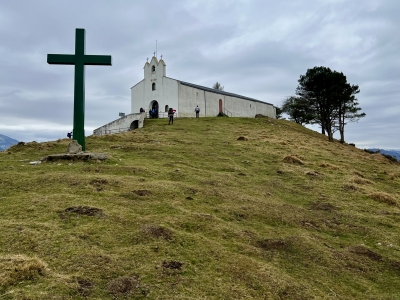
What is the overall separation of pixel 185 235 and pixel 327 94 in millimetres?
38917

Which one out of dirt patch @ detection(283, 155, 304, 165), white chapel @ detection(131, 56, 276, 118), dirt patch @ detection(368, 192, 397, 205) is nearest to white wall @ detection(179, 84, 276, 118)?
white chapel @ detection(131, 56, 276, 118)

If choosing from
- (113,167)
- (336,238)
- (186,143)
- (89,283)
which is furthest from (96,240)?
(186,143)

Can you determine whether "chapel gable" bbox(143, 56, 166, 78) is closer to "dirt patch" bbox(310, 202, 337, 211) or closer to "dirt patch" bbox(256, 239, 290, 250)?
"dirt patch" bbox(310, 202, 337, 211)

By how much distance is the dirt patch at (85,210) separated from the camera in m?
7.51

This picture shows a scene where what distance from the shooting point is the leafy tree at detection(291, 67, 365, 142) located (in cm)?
4084

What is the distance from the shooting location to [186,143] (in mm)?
22234

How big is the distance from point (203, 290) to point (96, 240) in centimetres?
238

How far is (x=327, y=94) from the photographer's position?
136 feet

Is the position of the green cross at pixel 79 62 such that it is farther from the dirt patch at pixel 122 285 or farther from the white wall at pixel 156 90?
the white wall at pixel 156 90

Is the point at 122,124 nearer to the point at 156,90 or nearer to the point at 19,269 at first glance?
the point at 156,90

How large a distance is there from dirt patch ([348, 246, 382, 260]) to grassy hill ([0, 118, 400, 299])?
0.12 ft

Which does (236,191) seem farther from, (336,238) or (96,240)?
(96,240)

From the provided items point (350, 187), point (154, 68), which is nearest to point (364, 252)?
point (350, 187)

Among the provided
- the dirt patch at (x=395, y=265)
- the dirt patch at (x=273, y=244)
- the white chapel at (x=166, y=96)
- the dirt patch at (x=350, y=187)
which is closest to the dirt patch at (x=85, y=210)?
the dirt patch at (x=273, y=244)
